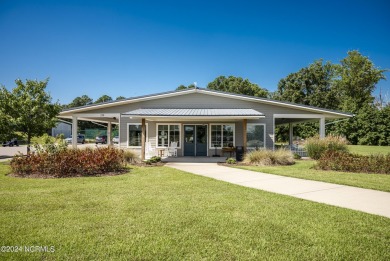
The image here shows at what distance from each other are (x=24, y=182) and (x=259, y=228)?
7.71m

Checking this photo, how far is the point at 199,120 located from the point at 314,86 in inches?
1522

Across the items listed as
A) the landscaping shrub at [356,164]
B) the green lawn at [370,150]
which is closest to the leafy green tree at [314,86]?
the green lawn at [370,150]

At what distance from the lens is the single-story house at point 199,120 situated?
1670 centimetres

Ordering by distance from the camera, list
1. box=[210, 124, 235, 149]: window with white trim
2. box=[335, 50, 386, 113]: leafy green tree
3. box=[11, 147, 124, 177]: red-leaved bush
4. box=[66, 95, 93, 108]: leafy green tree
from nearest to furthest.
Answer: box=[11, 147, 124, 177]: red-leaved bush
box=[210, 124, 235, 149]: window with white trim
box=[335, 50, 386, 113]: leafy green tree
box=[66, 95, 93, 108]: leafy green tree

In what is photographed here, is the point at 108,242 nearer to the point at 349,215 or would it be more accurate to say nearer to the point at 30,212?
the point at 30,212

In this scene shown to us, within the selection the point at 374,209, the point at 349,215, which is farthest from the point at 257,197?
the point at 374,209

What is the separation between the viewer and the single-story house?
54.8 feet

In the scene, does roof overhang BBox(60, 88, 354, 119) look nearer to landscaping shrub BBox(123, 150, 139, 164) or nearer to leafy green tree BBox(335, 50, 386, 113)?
landscaping shrub BBox(123, 150, 139, 164)

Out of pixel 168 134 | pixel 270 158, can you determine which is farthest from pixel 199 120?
pixel 270 158

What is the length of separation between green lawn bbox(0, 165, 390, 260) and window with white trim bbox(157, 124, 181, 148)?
11.3m

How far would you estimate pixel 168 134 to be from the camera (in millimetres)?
17844

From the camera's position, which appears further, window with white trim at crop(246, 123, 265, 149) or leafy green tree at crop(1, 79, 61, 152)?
window with white trim at crop(246, 123, 265, 149)

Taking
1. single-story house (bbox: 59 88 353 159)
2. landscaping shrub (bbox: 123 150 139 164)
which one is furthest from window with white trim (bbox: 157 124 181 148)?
landscaping shrub (bbox: 123 150 139 164)

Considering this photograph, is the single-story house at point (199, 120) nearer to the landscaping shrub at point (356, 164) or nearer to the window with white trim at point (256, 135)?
the window with white trim at point (256, 135)
